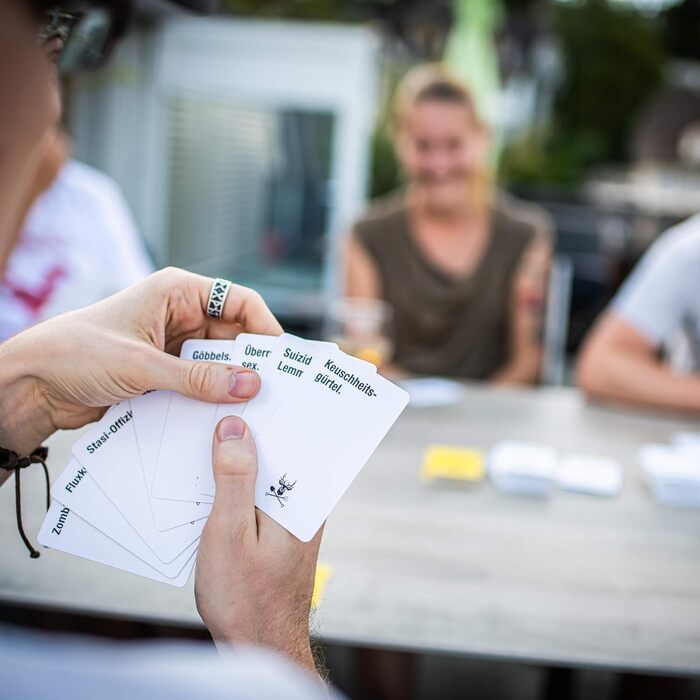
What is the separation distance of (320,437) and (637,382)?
168 centimetres

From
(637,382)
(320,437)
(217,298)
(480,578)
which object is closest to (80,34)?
(217,298)

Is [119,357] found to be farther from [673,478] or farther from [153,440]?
[673,478]

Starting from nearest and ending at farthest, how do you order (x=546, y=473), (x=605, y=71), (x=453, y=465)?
(x=546, y=473), (x=453, y=465), (x=605, y=71)

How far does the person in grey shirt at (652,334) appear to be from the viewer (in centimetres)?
239

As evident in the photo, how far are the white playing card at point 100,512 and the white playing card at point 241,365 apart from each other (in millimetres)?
65

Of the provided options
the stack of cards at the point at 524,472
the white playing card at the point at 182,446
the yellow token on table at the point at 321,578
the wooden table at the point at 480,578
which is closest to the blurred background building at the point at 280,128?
the stack of cards at the point at 524,472

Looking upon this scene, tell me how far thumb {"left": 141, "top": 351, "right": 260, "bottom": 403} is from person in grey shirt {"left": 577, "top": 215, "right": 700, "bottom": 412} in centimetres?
173

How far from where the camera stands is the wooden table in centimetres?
123

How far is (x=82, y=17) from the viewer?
1186 mm

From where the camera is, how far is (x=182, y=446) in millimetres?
941

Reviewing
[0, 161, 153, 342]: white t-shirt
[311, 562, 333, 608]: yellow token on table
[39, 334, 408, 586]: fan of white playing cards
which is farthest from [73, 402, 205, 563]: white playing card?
[0, 161, 153, 342]: white t-shirt

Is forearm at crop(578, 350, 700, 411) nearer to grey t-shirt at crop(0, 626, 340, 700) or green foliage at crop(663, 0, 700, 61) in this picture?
grey t-shirt at crop(0, 626, 340, 700)

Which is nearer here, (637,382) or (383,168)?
(637,382)

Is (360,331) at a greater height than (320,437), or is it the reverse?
(320,437)
